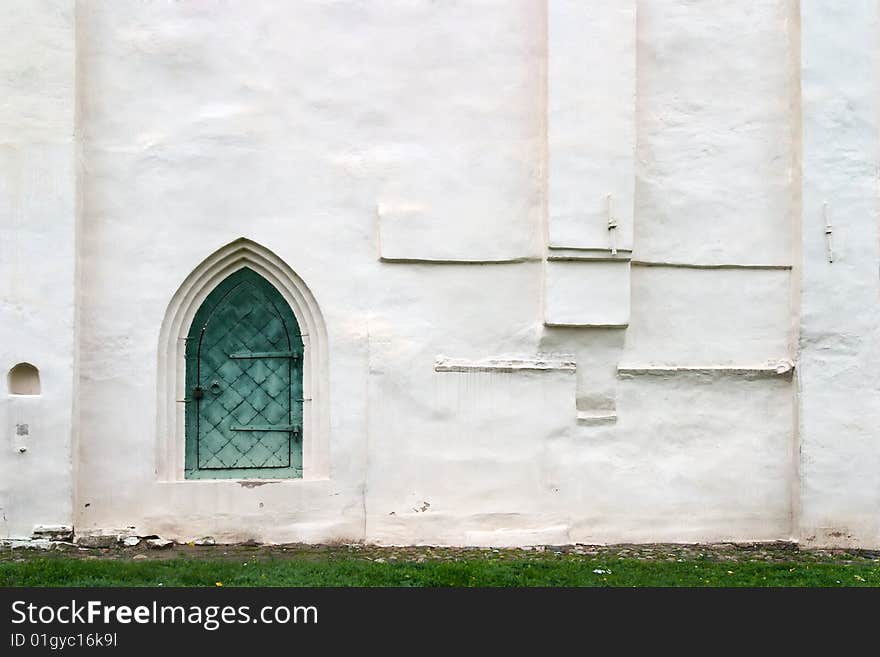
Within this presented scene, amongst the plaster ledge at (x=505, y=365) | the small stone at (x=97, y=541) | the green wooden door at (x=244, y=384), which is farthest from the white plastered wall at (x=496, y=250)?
the green wooden door at (x=244, y=384)

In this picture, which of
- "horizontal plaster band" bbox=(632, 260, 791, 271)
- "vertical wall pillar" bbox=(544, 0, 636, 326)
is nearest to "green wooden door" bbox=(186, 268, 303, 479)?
"vertical wall pillar" bbox=(544, 0, 636, 326)

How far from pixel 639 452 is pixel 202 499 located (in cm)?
386

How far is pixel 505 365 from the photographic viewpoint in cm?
959

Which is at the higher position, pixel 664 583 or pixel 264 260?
pixel 264 260

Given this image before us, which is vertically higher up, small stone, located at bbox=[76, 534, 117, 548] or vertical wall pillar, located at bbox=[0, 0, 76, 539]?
vertical wall pillar, located at bbox=[0, 0, 76, 539]

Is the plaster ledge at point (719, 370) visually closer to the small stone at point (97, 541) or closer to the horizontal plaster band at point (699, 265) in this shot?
the horizontal plaster band at point (699, 265)

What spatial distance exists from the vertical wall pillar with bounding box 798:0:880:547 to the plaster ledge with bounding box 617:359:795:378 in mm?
178

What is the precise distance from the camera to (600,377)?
9.72 m

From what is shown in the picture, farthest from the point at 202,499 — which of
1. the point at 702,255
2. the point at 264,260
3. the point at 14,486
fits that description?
the point at 702,255

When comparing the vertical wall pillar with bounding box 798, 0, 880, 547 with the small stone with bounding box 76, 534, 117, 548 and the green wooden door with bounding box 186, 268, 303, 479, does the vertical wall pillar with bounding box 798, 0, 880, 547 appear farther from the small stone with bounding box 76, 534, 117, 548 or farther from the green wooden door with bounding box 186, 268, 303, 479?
the small stone with bounding box 76, 534, 117, 548

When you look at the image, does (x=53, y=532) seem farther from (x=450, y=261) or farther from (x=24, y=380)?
(x=450, y=261)

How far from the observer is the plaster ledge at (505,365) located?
31.4 feet

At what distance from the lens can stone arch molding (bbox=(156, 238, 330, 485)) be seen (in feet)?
31.0

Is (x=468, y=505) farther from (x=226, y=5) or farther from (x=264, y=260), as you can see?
(x=226, y=5)
